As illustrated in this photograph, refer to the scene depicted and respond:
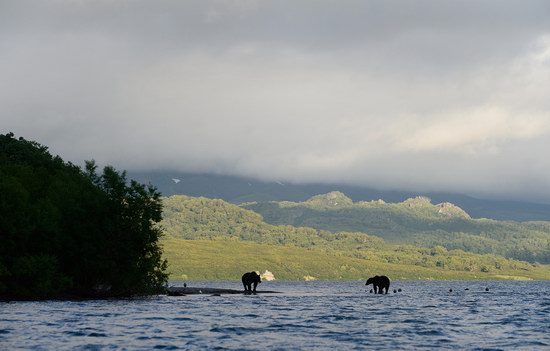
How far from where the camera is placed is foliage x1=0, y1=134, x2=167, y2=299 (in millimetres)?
104875

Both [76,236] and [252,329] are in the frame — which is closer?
[252,329]

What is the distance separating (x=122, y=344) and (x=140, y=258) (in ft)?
202

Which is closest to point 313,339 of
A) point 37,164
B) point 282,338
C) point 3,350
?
point 282,338

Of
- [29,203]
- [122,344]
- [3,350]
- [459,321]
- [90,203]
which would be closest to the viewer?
[3,350]

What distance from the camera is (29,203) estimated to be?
11025 cm

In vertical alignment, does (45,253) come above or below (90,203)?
below

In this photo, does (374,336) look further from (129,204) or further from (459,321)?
(129,204)

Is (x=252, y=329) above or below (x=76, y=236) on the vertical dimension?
below

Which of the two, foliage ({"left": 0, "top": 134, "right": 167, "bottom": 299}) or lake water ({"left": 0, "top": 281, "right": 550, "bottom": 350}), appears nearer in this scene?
lake water ({"left": 0, "top": 281, "right": 550, "bottom": 350})

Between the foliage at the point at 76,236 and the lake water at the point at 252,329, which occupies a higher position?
the foliage at the point at 76,236

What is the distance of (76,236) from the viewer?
389ft

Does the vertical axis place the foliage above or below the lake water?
above

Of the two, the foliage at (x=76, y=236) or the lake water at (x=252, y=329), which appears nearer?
the lake water at (x=252, y=329)

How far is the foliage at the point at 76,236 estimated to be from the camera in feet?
344
